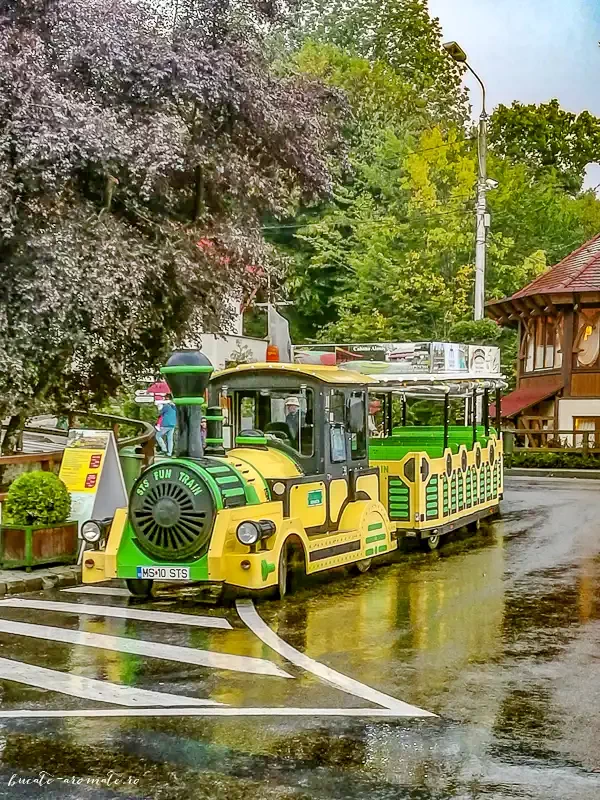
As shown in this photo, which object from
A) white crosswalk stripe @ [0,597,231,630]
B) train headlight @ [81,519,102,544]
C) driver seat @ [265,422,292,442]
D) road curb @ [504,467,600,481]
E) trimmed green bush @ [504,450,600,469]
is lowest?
white crosswalk stripe @ [0,597,231,630]

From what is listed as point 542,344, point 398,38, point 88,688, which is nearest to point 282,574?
point 88,688

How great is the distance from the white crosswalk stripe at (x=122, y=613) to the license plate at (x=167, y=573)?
34 cm

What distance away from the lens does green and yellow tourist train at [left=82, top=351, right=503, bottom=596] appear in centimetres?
1099

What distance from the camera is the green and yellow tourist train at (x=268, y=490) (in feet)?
36.1

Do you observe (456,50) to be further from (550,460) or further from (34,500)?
(34,500)

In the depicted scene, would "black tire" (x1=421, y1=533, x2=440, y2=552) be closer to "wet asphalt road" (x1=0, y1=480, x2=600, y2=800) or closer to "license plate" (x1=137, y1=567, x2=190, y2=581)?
"wet asphalt road" (x1=0, y1=480, x2=600, y2=800)

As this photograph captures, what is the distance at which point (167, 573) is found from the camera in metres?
11.0

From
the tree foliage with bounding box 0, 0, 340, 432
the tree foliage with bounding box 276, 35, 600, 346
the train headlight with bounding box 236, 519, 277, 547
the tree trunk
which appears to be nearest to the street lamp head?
the tree foliage with bounding box 276, 35, 600, 346

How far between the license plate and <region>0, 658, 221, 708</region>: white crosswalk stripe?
2509mm

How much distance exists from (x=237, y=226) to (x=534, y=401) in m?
21.7

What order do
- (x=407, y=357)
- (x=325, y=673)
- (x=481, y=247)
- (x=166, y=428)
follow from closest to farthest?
(x=325, y=673), (x=407, y=357), (x=166, y=428), (x=481, y=247)

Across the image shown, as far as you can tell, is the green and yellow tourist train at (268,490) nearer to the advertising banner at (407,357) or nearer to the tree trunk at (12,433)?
the advertising banner at (407,357)

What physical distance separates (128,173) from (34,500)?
5.06 meters

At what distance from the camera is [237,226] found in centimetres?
1812
